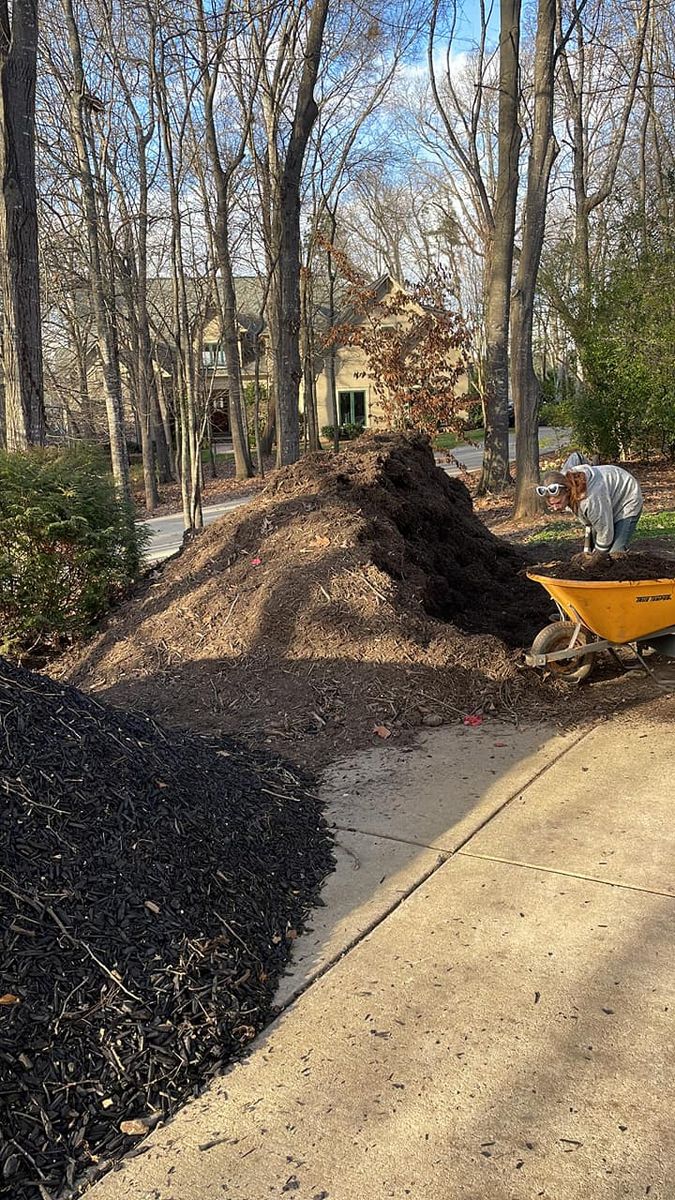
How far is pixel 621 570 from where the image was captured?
6.39 metres

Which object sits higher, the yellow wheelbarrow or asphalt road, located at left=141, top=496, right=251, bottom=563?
the yellow wheelbarrow

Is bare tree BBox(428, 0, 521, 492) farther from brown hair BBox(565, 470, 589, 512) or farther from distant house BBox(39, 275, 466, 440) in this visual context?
brown hair BBox(565, 470, 589, 512)

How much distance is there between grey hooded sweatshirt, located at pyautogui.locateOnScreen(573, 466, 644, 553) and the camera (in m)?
6.15

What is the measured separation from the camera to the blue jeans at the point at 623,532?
652 centimetres

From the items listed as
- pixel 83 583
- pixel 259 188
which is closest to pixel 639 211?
pixel 259 188

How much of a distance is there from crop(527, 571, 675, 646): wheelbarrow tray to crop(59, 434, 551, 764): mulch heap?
0.59 m

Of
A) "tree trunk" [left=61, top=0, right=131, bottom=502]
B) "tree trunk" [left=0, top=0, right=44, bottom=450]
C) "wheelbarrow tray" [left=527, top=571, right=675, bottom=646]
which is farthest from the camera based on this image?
"tree trunk" [left=61, top=0, right=131, bottom=502]

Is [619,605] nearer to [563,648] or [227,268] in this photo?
Result: [563,648]

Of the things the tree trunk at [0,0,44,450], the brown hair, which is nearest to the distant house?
the tree trunk at [0,0,44,450]

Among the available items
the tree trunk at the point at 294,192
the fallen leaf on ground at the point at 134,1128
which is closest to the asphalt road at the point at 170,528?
the tree trunk at the point at 294,192

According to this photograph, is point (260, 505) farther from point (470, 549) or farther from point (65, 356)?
point (65, 356)

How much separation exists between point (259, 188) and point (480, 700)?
20.9 m

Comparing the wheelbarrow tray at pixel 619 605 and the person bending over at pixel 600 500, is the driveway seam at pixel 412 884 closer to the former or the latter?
the wheelbarrow tray at pixel 619 605

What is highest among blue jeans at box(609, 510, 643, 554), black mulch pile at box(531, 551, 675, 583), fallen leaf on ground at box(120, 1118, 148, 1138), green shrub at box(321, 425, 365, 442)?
green shrub at box(321, 425, 365, 442)
